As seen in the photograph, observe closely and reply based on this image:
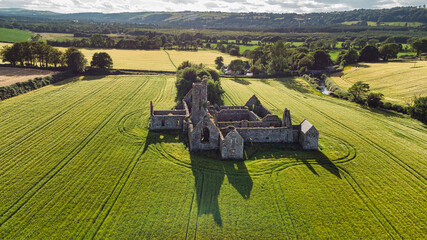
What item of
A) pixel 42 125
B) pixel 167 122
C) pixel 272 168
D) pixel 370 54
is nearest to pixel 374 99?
pixel 272 168

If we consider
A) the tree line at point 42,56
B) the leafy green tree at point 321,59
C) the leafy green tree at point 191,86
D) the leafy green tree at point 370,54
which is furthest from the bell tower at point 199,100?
the leafy green tree at point 370,54

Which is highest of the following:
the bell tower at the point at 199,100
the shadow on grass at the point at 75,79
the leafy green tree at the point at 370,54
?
the leafy green tree at the point at 370,54

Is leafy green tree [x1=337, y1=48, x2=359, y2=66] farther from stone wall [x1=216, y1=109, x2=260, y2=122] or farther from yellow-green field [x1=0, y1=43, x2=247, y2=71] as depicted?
stone wall [x1=216, y1=109, x2=260, y2=122]

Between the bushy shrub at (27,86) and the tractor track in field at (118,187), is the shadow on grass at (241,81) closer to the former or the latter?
the tractor track in field at (118,187)

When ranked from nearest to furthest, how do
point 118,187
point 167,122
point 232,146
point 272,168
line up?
1. point 118,187
2. point 272,168
3. point 232,146
4. point 167,122

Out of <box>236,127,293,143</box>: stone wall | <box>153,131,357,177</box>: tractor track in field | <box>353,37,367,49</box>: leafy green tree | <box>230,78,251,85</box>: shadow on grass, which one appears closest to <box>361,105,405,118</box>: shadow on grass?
<box>153,131,357,177</box>: tractor track in field

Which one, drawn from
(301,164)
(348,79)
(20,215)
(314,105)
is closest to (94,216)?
(20,215)

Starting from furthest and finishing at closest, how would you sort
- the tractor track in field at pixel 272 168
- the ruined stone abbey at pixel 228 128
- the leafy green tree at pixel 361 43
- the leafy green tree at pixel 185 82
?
the leafy green tree at pixel 361 43 < the leafy green tree at pixel 185 82 < the ruined stone abbey at pixel 228 128 < the tractor track in field at pixel 272 168

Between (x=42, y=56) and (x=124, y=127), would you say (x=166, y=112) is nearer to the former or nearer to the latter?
(x=124, y=127)
